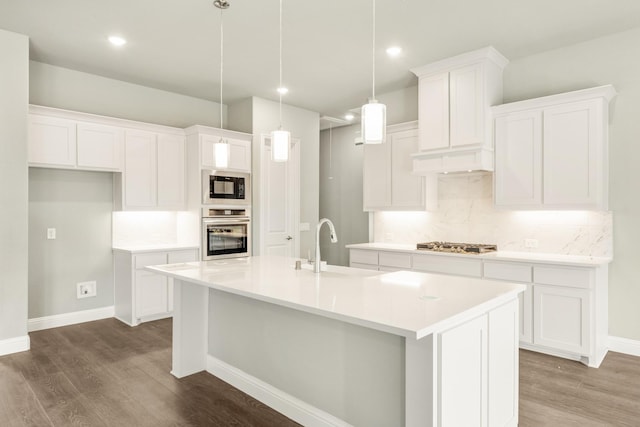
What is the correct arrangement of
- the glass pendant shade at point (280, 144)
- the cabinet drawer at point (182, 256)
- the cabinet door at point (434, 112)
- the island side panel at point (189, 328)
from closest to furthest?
the glass pendant shade at point (280, 144) < the island side panel at point (189, 328) < the cabinet door at point (434, 112) < the cabinet drawer at point (182, 256)

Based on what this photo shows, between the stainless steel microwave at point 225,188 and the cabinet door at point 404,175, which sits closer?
the cabinet door at point 404,175

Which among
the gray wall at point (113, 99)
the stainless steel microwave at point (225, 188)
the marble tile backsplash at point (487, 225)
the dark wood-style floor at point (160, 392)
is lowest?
the dark wood-style floor at point (160, 392)

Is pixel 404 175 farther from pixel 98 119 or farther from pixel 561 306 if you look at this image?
pixel 98 119

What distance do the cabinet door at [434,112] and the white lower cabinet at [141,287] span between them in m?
3.13

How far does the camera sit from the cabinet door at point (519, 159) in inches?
149

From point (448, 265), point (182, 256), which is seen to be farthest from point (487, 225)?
point (182, 256)

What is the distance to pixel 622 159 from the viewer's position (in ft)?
11.9

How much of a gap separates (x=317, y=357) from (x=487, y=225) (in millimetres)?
2913

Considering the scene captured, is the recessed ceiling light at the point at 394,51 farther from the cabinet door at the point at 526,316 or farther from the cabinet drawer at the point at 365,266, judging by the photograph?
the cabinet door at the point at 526,316

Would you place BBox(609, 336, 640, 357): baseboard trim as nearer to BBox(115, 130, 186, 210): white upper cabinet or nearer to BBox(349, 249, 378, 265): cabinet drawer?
BBox(349, 249, 378, 265): cabinet drawer

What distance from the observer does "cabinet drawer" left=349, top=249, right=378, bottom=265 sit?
486cm

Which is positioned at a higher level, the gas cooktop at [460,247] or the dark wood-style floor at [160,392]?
the gas cooktop at [460,247]

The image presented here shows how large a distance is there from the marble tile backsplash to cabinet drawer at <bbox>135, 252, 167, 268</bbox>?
2787 mm

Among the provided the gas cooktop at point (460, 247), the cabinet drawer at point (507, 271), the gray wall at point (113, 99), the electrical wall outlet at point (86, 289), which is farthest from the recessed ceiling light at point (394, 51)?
the electrical wall outlet at point (86, 289)
